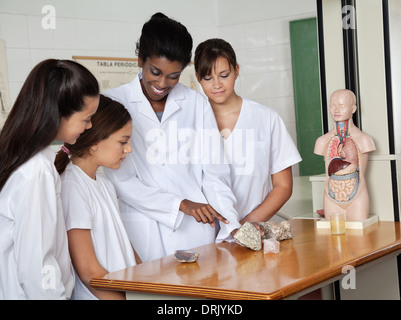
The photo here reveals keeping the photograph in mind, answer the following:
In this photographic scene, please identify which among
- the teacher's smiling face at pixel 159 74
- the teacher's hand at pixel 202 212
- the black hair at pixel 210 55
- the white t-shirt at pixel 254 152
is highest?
the black hair at pixel 210 55

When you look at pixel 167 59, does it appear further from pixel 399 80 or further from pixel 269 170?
pixel 399 80

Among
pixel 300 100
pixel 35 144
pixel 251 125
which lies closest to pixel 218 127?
pixel 251 125

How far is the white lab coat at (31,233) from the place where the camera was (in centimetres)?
145

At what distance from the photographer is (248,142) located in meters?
2.27

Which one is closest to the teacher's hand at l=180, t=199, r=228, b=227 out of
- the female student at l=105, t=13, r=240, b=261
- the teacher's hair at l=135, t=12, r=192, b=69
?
the female student at l=105, t=13, r=240, b=261

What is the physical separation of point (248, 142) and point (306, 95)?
265cm

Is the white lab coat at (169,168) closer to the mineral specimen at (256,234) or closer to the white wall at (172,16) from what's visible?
the mineral specimen at (256,234)

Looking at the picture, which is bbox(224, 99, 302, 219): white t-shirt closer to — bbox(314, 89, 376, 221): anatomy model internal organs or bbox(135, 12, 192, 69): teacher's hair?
bbox(314, 89, 376, 221): anatomy model internal organs

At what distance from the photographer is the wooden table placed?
1.43m

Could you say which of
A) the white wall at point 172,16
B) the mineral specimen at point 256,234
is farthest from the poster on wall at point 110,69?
the mineral specimen at point 256,234

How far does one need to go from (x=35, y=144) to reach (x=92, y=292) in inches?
18.7

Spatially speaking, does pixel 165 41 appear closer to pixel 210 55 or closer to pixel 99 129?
pixel 210 55

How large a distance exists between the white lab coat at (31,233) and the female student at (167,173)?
0.59m

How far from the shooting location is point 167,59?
197 centimetres
